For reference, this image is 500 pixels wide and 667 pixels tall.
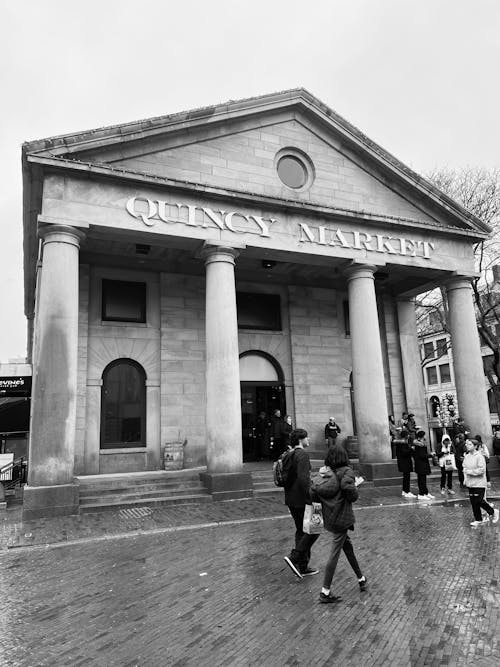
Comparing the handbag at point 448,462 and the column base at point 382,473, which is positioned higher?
the handbag at point 448,462

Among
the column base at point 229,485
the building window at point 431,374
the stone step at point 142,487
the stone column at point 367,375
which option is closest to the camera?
the stone step at point 142,487

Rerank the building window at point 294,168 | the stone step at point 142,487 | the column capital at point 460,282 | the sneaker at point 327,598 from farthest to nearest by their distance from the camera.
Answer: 1. the column capital at point 460,282
2. the building window at point 294,168
3. the stone step at point 142,487
4. the sneaker at point 327,598

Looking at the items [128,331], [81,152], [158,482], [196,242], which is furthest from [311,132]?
[158,482]

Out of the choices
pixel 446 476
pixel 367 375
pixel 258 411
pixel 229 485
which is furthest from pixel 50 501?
pixel 446 476

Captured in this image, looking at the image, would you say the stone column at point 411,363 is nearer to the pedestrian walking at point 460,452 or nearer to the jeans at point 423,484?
the pedestrian walking at point 460,452

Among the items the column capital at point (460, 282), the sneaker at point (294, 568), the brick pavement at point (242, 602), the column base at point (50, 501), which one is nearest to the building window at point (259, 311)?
the column capital at point (460, 282)

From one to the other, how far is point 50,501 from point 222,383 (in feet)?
16.3

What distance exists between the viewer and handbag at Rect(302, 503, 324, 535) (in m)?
6.15

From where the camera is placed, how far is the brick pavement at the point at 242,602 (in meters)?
4.35

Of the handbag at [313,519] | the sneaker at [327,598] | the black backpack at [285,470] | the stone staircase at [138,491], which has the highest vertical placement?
the black backpack at [285,470]

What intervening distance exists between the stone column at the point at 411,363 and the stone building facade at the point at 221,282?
8cm

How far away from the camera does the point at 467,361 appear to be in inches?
674

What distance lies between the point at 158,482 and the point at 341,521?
8.56 meters

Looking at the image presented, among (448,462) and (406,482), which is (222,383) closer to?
(406,482)
